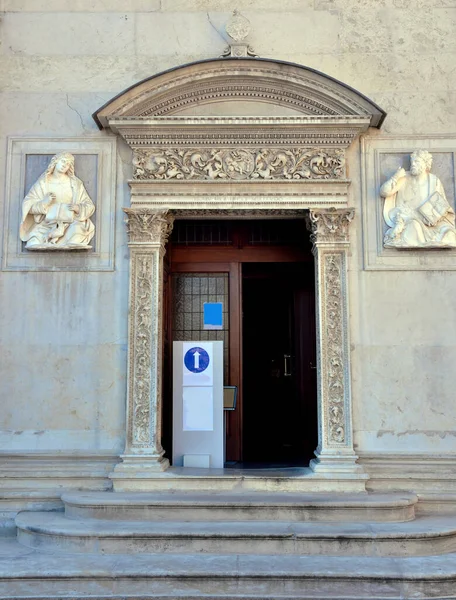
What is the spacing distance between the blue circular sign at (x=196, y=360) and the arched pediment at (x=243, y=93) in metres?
2.70

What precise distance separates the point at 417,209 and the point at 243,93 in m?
2.36

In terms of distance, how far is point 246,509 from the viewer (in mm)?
5941

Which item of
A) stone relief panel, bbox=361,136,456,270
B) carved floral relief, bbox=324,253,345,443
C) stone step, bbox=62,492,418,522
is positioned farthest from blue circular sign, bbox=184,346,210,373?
stone relief panel, bbox=361,136,456,270

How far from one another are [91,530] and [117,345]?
2.04 m

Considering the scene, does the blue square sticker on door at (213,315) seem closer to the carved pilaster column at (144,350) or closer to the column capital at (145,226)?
the carved pilaster column at (144,350)

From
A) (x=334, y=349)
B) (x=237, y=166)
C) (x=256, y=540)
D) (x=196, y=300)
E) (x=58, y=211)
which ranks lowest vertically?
(x=256, y=540)

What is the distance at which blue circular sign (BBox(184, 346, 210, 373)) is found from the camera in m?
7.11

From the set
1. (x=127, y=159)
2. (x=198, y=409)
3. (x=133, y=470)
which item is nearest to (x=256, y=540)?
(x=133, y=470)

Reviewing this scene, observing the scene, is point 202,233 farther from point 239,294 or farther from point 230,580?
point 230,580

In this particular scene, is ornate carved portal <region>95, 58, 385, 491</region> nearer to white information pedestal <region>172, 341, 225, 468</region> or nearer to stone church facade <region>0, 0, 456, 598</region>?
stone church facade <region>0, 0, 456, 598</region>

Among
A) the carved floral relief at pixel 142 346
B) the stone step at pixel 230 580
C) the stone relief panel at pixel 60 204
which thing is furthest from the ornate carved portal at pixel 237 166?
the stone step at pixel 230 580

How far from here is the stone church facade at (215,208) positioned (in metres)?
6.65

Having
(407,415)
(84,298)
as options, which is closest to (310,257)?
(407,415)

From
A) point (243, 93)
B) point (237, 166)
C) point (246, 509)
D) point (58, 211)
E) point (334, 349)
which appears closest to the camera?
point (246, 509)
